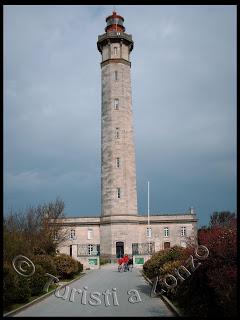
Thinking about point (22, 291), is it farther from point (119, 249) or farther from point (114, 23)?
point (114, 23)

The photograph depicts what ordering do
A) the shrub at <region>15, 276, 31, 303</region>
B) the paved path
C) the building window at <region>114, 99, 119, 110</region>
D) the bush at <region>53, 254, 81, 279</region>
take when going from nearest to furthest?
the paved path < the shrub at <region>15, 276, 31, 303</region> < the bush at <region>53, 254, 81, 279</region> < the building window at <region>114, 99, 119, 110</region>

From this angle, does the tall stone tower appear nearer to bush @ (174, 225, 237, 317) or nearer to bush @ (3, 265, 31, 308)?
bush @ (3, 265, 31, 308)

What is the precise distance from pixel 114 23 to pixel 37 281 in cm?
4132

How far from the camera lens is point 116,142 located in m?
46.5

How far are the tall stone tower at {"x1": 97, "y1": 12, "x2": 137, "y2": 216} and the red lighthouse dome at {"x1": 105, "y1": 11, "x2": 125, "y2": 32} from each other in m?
2.63

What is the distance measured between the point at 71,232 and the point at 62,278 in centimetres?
2876

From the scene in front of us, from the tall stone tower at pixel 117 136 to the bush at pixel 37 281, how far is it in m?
28.4

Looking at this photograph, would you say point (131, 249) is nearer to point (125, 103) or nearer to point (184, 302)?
point (125, 103)

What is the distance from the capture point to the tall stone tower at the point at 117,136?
46.2m

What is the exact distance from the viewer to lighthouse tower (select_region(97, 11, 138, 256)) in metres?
46.2

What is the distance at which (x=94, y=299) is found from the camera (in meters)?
15.4

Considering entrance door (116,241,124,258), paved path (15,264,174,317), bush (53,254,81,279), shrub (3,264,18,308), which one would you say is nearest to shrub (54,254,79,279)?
bush (53,254,81,279)

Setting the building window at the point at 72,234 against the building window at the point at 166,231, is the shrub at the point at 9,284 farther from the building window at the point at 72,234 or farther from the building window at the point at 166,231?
the building window at the point at 166,231

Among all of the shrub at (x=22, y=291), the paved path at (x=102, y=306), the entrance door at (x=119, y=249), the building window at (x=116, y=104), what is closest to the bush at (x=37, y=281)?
the paved path at (x=102, y=306)
